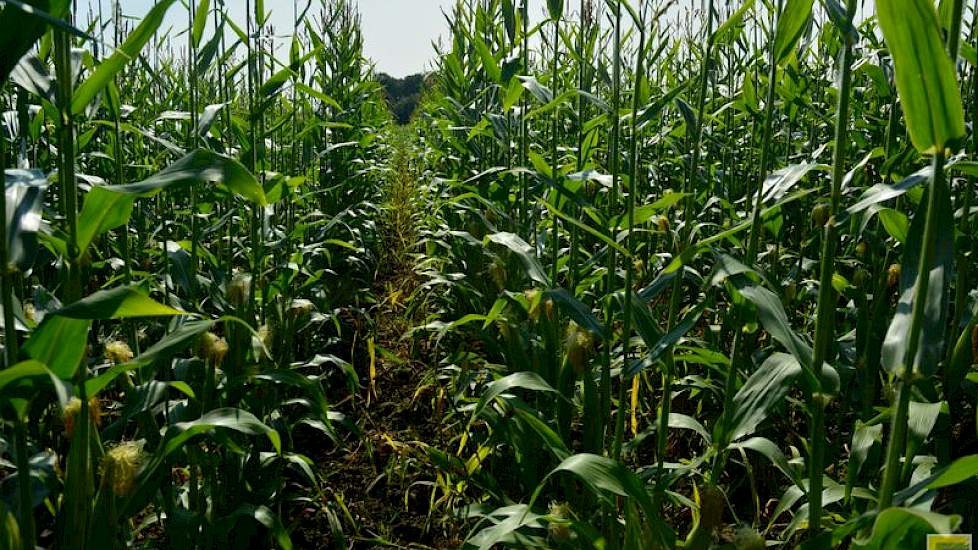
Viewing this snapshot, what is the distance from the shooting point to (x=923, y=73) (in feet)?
3.06

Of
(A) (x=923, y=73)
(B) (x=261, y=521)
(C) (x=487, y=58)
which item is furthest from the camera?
(C) (x=487, y=58)

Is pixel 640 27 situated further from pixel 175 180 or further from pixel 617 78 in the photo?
pixel 175 180

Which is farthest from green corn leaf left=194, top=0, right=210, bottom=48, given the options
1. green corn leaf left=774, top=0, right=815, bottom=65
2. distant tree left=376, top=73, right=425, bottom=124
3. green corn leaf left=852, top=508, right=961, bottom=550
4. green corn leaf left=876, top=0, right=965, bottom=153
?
distant tree left=376, top=73, right=425, bottom=124

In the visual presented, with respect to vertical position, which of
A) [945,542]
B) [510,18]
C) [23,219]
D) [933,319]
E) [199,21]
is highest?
[510,18]

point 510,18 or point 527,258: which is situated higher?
point 510,18

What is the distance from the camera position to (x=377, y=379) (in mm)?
3564

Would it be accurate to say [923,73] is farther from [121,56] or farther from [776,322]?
[121,56]

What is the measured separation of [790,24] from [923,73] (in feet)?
1.66

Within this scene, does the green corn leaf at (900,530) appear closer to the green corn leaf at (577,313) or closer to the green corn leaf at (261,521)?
the green corn leaf at (577,313)

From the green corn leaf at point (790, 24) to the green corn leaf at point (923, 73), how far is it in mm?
467

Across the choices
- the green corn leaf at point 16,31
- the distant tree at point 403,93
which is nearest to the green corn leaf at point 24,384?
the green corn leaf at point 16,31

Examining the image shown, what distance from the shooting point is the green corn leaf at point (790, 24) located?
4.46 feet

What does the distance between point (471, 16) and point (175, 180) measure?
11.0ft

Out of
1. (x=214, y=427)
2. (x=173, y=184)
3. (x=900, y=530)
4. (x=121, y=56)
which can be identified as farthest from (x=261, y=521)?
(x=900, y=530)
